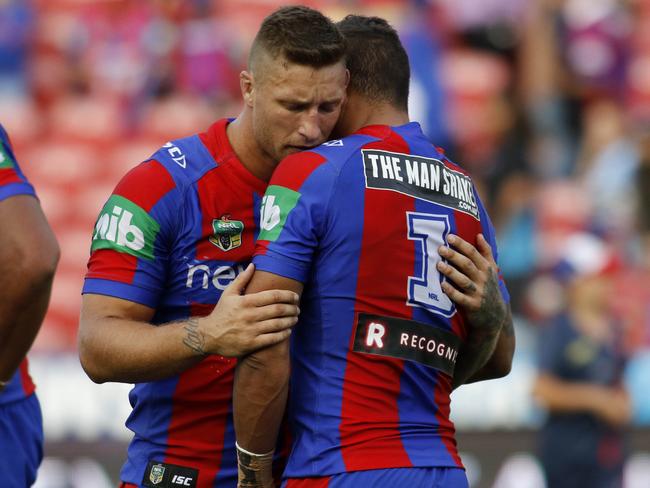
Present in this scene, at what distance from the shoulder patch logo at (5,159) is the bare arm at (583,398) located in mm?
4817

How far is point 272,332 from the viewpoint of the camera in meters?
3.23

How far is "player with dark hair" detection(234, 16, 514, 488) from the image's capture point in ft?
10.7

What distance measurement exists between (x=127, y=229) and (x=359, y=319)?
2.57 feet

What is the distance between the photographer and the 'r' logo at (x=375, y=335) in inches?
129

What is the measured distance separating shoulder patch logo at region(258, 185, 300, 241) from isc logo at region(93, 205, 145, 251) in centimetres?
42

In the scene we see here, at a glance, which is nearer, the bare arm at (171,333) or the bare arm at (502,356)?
the bare arm at (171,333)

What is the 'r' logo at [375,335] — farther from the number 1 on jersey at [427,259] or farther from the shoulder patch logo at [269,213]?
the shoulder patch logo at [269,213]

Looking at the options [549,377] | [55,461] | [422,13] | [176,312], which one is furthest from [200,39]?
[176,312]

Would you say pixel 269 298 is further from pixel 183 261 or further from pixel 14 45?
pixel 14 45

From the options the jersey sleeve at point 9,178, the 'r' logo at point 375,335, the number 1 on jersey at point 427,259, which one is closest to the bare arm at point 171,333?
the 'r' logo at point 375,335

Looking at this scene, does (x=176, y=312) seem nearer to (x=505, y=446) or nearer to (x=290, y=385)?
(x=290, y=385)

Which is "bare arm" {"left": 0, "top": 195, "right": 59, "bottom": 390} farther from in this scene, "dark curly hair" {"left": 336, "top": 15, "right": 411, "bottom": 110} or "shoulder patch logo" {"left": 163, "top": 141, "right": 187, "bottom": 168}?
"dark curly hair" {"left": 336, "top": 15, "right": 411, "bottom": 110}

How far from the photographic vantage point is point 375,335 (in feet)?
10.8

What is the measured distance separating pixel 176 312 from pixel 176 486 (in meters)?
0.56
